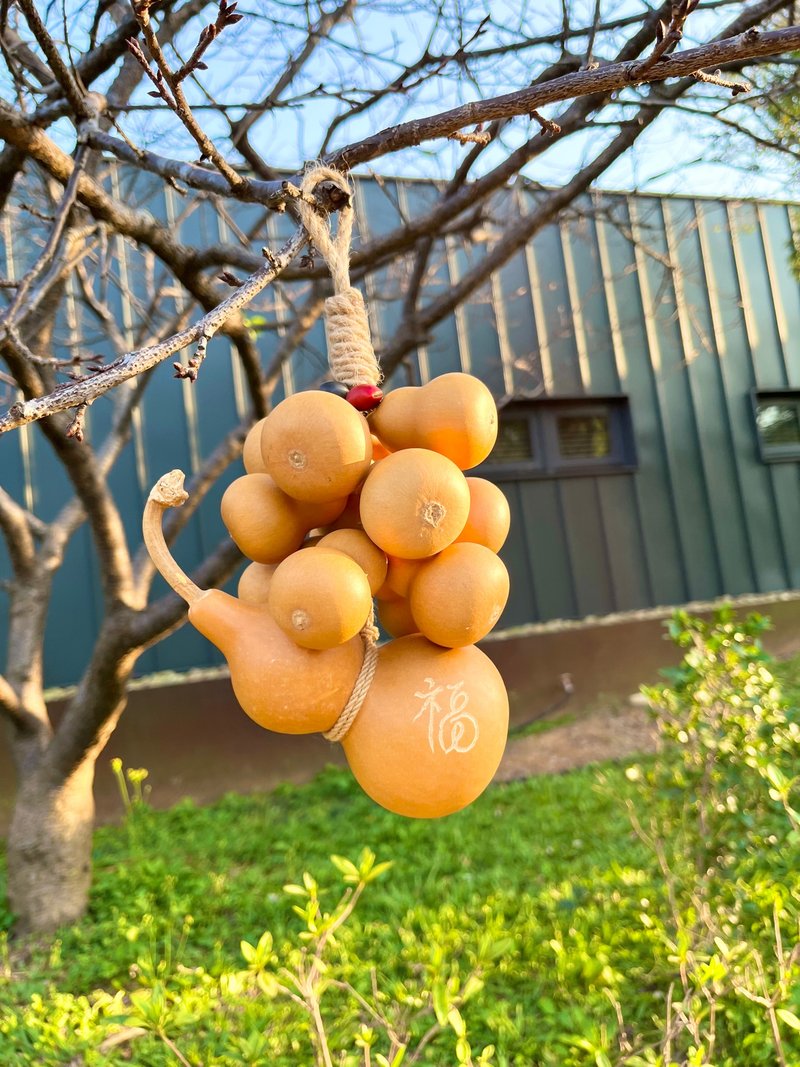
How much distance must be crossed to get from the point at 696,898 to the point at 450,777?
1.55m

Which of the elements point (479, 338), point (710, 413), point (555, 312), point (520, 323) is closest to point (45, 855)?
point (479, 338)

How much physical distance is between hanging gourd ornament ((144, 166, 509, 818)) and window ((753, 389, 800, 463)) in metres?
6.61

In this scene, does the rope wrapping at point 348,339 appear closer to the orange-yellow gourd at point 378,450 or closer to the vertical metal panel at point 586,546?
the orange-yellow gourd at point 378,450

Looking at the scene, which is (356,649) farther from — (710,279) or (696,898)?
(710,279)

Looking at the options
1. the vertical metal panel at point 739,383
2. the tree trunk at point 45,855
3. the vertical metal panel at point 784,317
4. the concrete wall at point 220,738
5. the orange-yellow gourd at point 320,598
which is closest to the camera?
the orange-yellow gourd at point 320,598

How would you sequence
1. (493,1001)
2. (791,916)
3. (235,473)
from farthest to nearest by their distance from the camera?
(235,473)
(493,1001)
(791,916)

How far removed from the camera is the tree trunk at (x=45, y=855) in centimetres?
288

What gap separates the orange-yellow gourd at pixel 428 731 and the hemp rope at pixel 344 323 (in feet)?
0.06

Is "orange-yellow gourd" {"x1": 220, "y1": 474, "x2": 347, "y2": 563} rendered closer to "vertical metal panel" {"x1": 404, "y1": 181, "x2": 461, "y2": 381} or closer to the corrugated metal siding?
the corrugated metal siding

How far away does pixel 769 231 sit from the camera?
6938 millimetres

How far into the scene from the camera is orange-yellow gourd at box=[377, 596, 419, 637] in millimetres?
Result: 1128

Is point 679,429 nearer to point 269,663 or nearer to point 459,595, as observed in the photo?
point 459,595

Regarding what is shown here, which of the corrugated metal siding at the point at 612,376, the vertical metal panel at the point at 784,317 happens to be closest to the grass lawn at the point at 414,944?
the corrugated metal siding at the point at 612,376

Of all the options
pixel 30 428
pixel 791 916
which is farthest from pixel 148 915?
pixel 30 428
